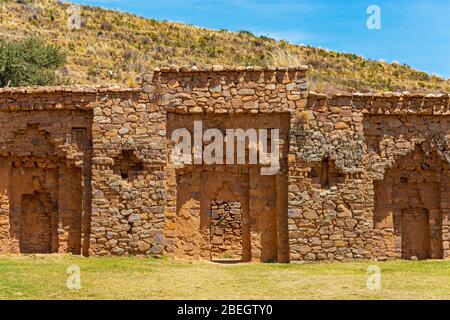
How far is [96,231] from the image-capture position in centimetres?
1869

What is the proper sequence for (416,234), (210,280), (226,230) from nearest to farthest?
(210,280) < (416,234) < (226,230)

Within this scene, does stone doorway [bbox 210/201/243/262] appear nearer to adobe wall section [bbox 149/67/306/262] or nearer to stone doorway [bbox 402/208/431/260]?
adobe wall section [bbox 149/67/306/262]

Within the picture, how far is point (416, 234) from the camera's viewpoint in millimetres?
19672

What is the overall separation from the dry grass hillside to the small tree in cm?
471

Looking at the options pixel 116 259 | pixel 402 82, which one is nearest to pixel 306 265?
pixel 116 259

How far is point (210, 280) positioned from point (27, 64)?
20.0m

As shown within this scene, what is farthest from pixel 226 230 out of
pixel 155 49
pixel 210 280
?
pixel 155 49

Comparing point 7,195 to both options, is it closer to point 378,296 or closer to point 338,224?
point 338,224

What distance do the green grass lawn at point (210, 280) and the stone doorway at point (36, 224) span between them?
2.80 feet

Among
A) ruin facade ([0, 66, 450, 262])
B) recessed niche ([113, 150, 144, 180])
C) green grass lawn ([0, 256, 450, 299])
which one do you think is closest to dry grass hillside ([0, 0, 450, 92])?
ruin facade ([0, 66, 450, 262])

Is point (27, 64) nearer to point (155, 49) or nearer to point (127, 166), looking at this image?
point (127, 166)

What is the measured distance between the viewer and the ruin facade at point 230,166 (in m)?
18.7

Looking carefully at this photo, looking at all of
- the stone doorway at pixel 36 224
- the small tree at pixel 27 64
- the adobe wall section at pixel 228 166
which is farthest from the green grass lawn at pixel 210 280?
the small tree at pixel 27 64

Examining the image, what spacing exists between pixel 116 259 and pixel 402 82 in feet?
102
